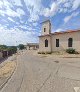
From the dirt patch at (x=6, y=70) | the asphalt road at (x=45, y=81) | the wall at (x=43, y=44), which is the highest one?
the wall at (x=43, y=44)

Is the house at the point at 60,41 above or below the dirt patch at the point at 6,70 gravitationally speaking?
above

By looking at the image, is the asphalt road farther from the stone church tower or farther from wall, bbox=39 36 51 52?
the stone church tower

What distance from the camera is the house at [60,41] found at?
29.3 m

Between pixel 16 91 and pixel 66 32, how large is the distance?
2547 cm

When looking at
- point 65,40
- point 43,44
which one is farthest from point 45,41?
point 65,40

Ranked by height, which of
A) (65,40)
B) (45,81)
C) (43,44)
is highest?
(65,40)

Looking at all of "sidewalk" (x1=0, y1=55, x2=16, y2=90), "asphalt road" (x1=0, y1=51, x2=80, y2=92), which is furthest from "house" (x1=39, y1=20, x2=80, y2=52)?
"asphalt road" (x1=0, y1=51, x2=80, y2=92)

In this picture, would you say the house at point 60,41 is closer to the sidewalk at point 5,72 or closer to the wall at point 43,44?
the wall at point 43,44

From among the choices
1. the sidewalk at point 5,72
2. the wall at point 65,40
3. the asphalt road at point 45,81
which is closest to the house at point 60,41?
the wall at point 65,40

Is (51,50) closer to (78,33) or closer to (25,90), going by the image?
(78,33)

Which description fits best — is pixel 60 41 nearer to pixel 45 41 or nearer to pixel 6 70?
pixel 45 41

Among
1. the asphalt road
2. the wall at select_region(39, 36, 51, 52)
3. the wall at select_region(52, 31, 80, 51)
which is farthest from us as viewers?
the wall at select_region(39, 36, 51, 52)

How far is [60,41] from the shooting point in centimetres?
3170

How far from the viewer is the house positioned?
2928 cm
